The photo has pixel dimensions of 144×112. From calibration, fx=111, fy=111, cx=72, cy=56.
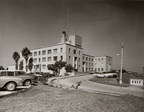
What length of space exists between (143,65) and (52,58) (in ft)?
27.9

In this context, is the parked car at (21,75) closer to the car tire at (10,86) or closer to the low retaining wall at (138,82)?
the car tire at (10,86)

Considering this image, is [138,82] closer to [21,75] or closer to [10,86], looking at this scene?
[21,75]

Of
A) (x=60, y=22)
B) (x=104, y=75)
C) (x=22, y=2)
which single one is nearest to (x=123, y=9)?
(x=60, y=22)

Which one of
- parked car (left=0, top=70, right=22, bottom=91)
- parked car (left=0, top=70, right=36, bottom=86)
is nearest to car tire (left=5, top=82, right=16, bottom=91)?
parked car (left=0, top=70, right=22, bottom=91)

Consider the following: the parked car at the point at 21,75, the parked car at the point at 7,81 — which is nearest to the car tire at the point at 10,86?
the parked car at the point at 7,81

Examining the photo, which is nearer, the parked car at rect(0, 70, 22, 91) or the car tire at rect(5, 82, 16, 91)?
the parked car at rect(0, 70, 22, 91)

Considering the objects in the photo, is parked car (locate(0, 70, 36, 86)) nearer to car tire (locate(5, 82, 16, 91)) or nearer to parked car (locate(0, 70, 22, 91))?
parked car (locate(0, 70, 22, 91))

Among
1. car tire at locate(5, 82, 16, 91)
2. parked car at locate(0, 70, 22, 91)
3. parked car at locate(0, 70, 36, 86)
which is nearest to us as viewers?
parked car at locate(0, 70, 22, 91)

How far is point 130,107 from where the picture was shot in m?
3.30

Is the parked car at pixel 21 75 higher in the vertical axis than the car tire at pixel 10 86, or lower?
higher

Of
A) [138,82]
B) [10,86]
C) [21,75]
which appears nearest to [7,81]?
[10,86]

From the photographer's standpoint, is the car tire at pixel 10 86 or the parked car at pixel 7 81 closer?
the parked car at pixel 7 81

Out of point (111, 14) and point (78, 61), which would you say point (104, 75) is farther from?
point (111, 14)

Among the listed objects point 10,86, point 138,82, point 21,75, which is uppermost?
point 21,75
